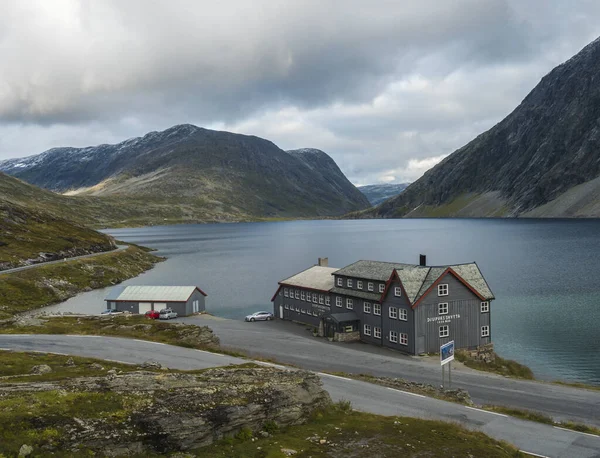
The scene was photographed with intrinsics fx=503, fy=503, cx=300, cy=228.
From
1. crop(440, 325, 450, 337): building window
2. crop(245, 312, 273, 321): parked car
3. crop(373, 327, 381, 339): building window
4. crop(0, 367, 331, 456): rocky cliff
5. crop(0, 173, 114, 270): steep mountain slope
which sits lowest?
crop(245, 312, 273, 321): parked car

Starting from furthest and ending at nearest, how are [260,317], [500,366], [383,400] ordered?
1. [260,317]
2. [500,366]
3. [383,400]

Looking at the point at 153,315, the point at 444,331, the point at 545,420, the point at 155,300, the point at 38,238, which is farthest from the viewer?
the point at 38,238

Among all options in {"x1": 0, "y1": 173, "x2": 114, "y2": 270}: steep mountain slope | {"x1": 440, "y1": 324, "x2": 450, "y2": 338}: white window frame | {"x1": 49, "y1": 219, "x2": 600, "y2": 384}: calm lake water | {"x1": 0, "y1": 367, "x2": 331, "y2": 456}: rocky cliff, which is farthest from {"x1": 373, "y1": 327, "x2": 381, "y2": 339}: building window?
{"x1": 0, "y1": 173, "x2": 114, "y2": 270}: steep mountain slope

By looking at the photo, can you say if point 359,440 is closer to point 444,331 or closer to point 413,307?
point 413,307

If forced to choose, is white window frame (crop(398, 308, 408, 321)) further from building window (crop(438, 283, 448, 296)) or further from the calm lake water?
the calm lake water

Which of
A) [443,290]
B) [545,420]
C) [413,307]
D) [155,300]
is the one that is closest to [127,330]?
[155,300]

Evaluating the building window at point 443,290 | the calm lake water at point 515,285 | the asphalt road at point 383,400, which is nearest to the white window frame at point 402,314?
the building window at point 443,290
